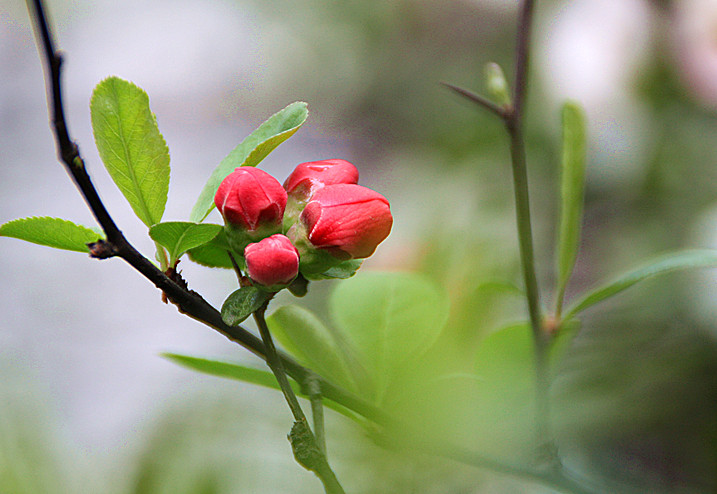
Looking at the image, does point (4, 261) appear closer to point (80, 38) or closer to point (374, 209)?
point (80, 38)

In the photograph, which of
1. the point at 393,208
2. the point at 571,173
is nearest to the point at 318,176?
the point at 571,173

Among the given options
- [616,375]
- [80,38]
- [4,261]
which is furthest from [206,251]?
[80,38]

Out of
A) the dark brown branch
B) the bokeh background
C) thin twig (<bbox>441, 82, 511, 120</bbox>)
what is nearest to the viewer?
the dark brown branch

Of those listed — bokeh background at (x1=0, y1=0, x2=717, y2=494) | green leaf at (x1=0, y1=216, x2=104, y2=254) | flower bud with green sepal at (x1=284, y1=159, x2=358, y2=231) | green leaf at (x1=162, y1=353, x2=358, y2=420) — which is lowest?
bokeh background at (x1=0, y1=0, x2=717, y2=494)

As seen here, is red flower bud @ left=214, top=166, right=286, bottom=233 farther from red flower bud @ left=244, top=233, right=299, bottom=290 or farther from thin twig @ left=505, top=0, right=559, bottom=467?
thin twig @ left=505, top=0, right=559, bottom=467

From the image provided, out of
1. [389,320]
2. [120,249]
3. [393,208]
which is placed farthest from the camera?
[393,208]

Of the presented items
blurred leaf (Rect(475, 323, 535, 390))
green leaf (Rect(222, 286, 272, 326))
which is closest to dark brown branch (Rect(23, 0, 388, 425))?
green leaf (Rect(222, 286, 272, 326))

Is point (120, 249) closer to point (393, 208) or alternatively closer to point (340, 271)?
point (340, 271)
